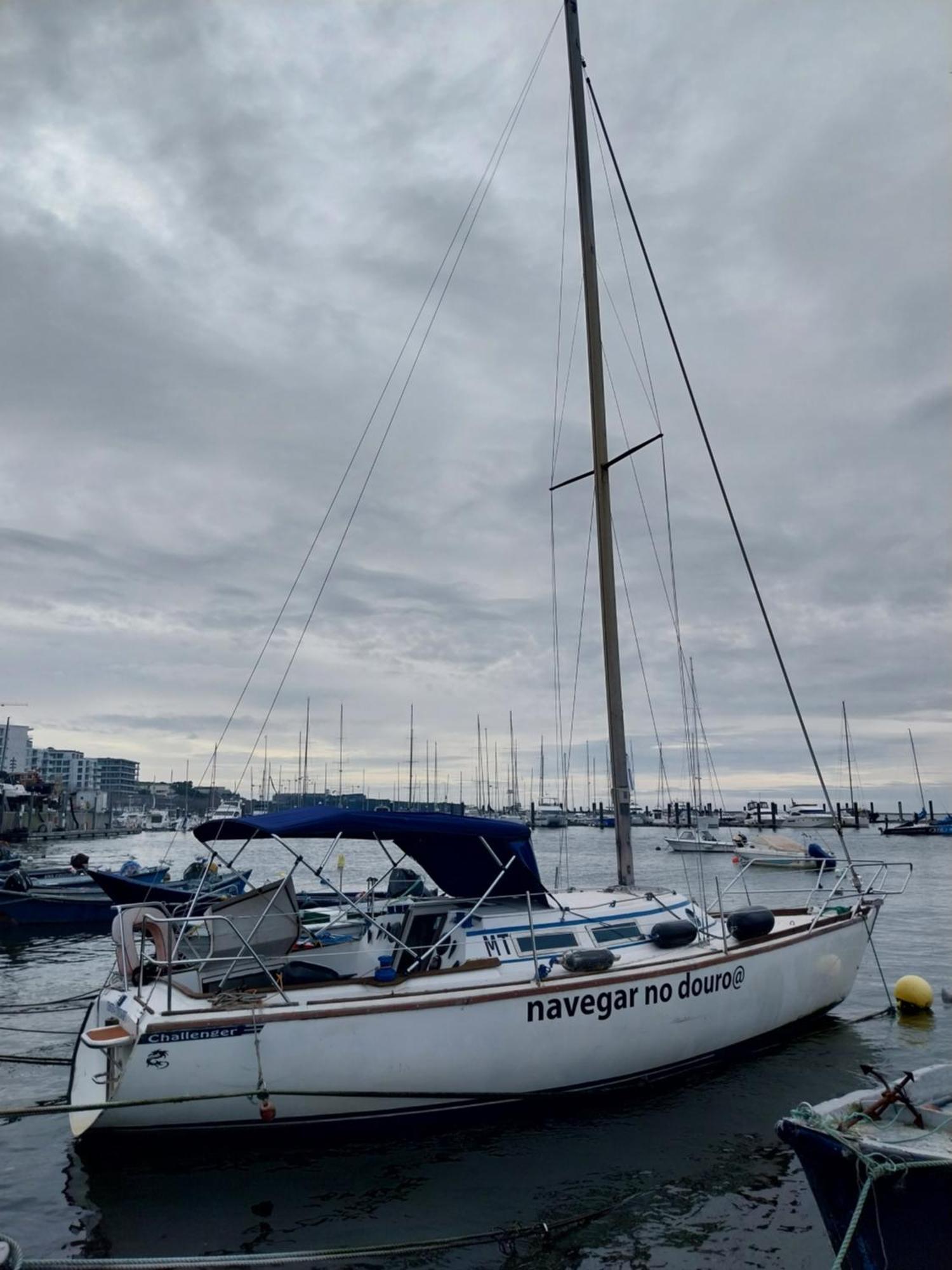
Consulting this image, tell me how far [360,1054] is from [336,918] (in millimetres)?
4252

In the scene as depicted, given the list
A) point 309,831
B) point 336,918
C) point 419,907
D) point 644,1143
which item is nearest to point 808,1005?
point 644,1143

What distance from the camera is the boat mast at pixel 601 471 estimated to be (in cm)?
1337

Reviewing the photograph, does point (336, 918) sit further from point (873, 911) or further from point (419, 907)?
point (873, 911)

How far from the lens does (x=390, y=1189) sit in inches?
328

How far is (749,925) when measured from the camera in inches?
458

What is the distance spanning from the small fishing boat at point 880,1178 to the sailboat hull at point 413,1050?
4.12 meters

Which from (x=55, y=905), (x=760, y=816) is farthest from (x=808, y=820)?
(x=55, y=905)

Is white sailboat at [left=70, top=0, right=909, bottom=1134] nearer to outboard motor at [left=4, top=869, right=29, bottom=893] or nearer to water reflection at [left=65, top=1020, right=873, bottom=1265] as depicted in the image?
water reflection at [left=65, top=1020, right=873, bottom=1265]

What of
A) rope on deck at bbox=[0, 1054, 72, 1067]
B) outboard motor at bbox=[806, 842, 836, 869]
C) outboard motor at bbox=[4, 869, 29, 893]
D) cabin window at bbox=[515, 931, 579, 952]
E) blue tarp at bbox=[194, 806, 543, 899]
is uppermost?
blue tarp at bbox=[194, 806, 543, 899]

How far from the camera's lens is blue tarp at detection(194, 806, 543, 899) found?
32.9ft

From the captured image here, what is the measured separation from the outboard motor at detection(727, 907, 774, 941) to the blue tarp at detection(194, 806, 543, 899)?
2746mm

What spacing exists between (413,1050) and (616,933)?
3.64 m

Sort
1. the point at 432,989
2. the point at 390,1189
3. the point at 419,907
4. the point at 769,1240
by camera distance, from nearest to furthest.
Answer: the point at 769,1240 → the point at 390,1189 → the point at 432,989 → the point at 419,907

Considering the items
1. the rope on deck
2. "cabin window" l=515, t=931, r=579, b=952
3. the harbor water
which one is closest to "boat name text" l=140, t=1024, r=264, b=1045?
the harbor water
